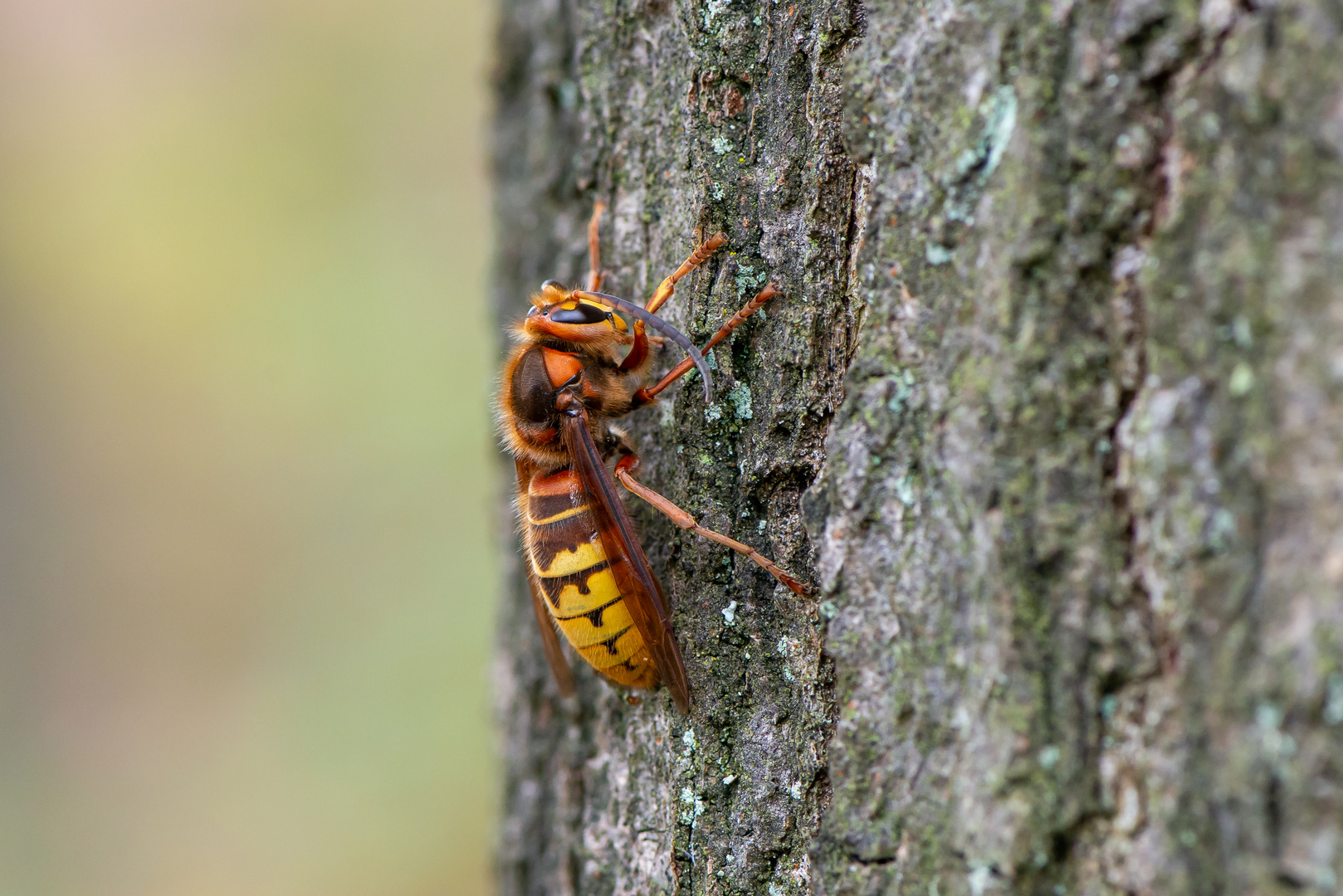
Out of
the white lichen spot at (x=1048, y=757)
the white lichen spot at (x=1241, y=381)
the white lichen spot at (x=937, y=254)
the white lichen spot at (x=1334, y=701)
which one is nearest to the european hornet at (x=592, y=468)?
the white lichen spot at (x=937, y=254)

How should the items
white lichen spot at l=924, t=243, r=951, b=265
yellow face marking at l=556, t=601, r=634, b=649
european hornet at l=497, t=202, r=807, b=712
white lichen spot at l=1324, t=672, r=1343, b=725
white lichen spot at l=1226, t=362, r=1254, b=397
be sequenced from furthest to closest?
1. yellow face marking at l=556, t=601, r=634, b=649
2. european hornet at l=497, t=202, r=807, b=712
3. white lichen spot at l=924, t=243, r=951, b=265
4. white lichen spot at l=1226, t=362, r=1254, b=397
5. white lichen spot at l=1324, t=672, r=1343, b=725

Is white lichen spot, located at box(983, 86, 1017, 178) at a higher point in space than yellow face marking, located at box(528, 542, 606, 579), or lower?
higher

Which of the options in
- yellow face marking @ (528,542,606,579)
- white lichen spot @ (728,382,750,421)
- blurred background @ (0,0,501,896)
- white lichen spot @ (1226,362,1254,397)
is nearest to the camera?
white lichen spot @ (1226,362,1254,397)

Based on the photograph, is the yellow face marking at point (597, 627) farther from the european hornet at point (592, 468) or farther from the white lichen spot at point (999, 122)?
the white lichen spot at point (999, 122)

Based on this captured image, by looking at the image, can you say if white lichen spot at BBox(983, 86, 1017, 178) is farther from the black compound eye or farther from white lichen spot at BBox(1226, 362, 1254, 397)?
the black compound eye

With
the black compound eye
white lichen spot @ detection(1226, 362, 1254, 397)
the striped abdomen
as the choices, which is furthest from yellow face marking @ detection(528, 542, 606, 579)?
white lichen spot @ detection(1226, 362, 1254, 397)

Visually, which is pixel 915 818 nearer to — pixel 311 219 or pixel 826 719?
pixel 826 719

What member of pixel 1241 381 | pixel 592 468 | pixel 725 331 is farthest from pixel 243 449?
pixel 1241 381
